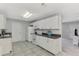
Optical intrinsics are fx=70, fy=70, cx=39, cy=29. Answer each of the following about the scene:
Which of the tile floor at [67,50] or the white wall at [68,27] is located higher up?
the white wall at [68,27]

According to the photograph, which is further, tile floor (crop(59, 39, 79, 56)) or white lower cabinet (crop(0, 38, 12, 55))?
white lower cabinet (crop(0, 38, 12, 55))

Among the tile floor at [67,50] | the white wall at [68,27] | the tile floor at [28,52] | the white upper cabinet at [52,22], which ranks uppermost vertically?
the white upper cabinet at [52,22]

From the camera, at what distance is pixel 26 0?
4.45 feet

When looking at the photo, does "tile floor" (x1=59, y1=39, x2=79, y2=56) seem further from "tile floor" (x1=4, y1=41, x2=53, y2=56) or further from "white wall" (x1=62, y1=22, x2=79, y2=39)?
"tile floor" (x1=4, y1=41, x2=53, y2=56)

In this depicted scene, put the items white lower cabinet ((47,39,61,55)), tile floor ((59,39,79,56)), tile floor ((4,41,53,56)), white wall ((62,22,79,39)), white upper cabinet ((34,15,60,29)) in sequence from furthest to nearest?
white upper cabinet ((34,15,60,29))
tile floor ((4,41,53,56))
white lower cabinet ((47,39,61,55))
tile floor ((59,39,79,56))
white wall ((62,22,79,39))

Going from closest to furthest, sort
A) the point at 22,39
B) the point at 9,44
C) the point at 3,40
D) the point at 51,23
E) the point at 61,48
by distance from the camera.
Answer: the point at 61,48 < the point at 3,40 < the point at 9,44 < the point at 51,23 < the point at 22,39

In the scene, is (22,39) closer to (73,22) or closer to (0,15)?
(0,15)

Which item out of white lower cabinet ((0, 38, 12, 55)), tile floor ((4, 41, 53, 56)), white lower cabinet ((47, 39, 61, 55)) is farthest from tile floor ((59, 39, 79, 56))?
white lower cabinet ((0, 38, 12, 55))

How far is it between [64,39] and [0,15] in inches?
103

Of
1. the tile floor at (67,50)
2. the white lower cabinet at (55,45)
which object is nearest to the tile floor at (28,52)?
the white lower cabinet at (55,45)

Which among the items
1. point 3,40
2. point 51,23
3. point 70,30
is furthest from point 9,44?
point 70,30

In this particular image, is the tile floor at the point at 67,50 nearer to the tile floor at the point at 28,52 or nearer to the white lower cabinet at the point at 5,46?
the tile floor at the point at 28,52

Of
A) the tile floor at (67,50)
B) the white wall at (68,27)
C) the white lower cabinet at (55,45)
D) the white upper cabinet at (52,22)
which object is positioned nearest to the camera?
the white wall at (68,27)

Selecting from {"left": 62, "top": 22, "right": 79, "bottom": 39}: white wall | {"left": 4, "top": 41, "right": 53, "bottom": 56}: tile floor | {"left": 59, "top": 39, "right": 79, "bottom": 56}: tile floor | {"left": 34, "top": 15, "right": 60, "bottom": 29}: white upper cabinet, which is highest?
{"left": 34, "top": 15, "right": 60, "bottom": 29}: white upper cabinet
